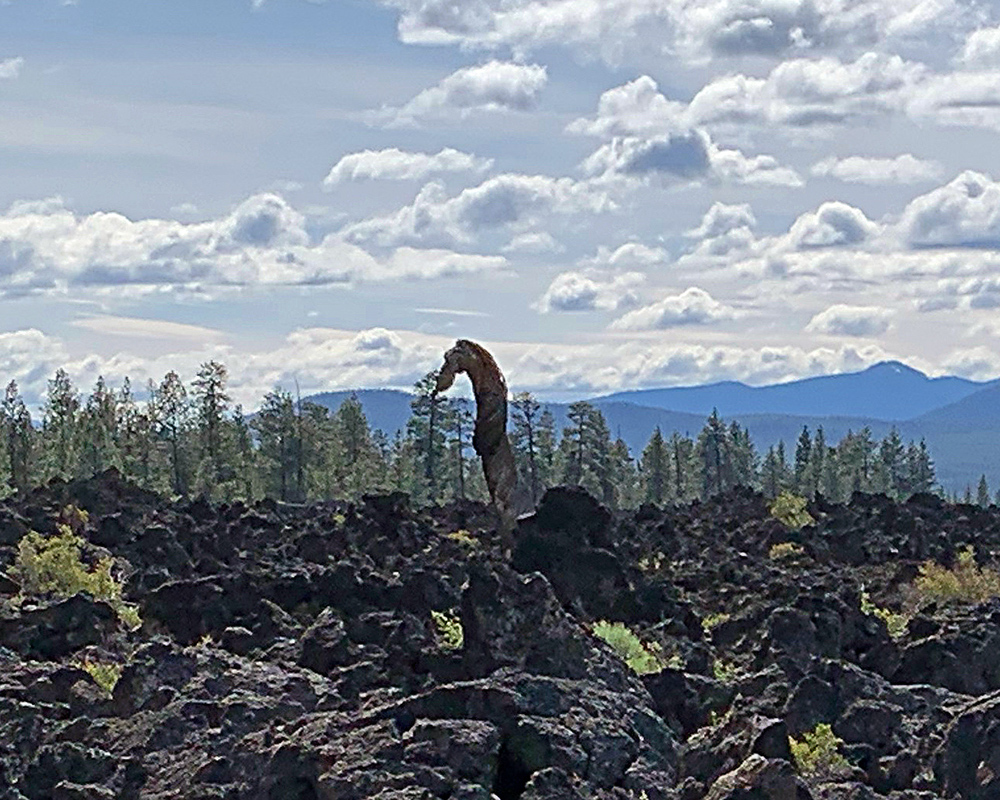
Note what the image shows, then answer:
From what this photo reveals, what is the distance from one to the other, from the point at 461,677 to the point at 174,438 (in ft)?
226

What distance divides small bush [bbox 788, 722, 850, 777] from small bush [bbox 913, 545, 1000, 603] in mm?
15195

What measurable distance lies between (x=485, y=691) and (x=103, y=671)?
22.1ft

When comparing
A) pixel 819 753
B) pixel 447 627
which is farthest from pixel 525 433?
pixel 819 753

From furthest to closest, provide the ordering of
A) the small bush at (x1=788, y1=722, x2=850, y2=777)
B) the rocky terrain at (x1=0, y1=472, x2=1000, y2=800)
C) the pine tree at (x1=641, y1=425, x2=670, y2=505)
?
1. the pine tree at (x1=641, y1=425, x2=670, y2=505)
2. the small bush at (x1=788, y1=722, x2=850, y2=777)
3. the rocky terrain at (x1=0, y1=472, x2=1000, y2=800)

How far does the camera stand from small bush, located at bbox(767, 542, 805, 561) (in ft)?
111

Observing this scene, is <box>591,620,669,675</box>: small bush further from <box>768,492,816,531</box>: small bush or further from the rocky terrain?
<box>768,492,816,531</box>: small bush

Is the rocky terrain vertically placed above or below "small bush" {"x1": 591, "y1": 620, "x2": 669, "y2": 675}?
above

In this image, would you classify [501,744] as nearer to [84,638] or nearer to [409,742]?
[409,742]

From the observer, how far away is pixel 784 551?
34344 mm

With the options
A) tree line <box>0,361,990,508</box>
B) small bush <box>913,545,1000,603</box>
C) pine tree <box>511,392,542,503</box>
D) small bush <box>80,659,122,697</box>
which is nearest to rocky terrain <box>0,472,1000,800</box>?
small bush <box>80,659,122,697</box>

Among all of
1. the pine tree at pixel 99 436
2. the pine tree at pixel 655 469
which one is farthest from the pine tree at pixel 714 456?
the pine tree at pixel 99 436

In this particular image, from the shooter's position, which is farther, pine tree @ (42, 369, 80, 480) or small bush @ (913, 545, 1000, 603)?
pine tree @ (42, 369, 80, 480)

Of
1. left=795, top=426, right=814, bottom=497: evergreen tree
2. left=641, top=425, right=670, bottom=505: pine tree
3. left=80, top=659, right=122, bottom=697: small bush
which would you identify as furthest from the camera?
left=795, top=426, right=814, bottom=497: evergreen tree

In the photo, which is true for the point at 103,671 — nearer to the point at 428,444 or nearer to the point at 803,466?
the point at 428,444
